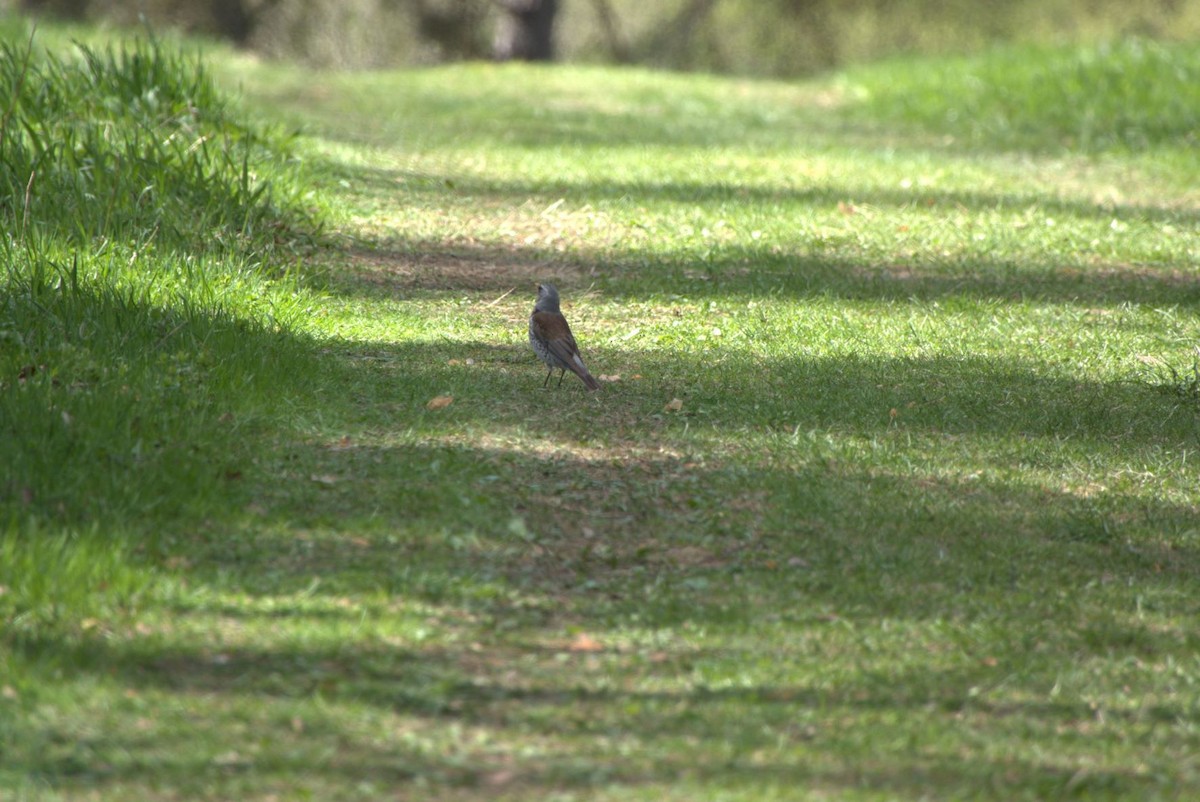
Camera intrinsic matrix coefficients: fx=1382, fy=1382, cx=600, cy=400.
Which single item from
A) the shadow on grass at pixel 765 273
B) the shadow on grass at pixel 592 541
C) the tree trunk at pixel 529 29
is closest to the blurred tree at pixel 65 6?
the tree trunk at pixel 529 29

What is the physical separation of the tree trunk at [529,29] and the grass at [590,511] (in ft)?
41.1

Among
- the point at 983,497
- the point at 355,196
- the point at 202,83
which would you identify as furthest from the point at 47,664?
the point at 202,83

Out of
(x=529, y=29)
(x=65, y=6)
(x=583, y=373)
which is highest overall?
(x=65, y=6)

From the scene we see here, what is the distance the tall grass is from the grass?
2 cm

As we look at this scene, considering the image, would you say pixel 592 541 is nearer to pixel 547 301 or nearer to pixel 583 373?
pixel 583 373

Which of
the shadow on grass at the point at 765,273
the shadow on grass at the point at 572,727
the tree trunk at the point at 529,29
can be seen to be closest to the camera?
the shadow on grass at the point at 572,727

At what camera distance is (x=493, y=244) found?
923 centimetres

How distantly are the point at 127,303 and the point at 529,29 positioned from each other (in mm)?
16247

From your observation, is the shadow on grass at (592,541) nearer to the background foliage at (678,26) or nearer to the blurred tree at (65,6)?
the background foliage at (678,26)

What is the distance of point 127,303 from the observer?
20.8ft

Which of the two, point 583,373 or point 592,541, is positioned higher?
point 583,373

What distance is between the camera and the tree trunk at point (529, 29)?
21.5 meters

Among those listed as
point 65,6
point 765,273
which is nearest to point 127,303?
point 765,273

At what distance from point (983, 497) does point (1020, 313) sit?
2.89 m
